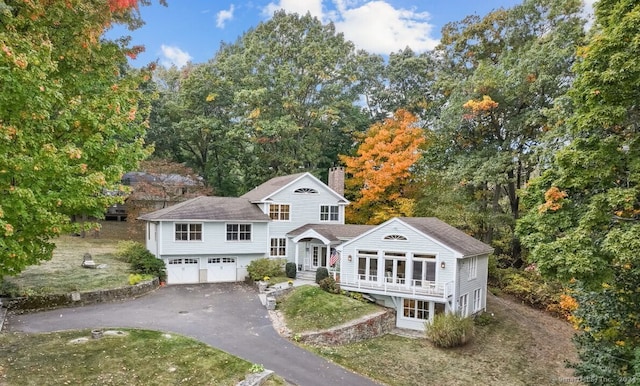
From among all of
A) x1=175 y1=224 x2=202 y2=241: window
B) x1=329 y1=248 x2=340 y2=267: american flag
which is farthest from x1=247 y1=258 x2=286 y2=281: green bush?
x1=175 y1=224 x2=202 y2=241: window

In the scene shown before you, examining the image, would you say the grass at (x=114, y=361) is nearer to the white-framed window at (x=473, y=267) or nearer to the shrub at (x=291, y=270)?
the shrub at (x=291, y=270)

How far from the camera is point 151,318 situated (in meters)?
16.9

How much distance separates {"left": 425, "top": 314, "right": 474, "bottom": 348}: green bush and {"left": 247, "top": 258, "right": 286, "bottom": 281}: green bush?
33.4ft

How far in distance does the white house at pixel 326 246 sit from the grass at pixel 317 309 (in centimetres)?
122

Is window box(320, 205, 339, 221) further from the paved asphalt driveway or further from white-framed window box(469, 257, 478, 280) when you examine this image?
white-framed window box(469, 257, 478, 280)

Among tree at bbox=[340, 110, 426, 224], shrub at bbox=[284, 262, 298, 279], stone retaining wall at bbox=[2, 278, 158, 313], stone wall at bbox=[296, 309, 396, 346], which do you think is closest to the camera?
stone wall at bbox=[296, 309, 396, 346]

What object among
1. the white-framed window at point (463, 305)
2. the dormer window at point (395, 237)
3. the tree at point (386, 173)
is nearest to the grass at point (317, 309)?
the dormer window at point (395, 237)

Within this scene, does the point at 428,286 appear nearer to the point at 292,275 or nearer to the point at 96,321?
the point at 292,275

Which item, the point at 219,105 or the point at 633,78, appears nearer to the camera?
the point at 633,78

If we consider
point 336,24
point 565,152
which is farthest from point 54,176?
point 336,24

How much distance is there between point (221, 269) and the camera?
25.5m

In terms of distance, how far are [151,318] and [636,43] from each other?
1854 cm

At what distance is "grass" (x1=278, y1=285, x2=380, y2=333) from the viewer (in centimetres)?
1738

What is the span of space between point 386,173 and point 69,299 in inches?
812
